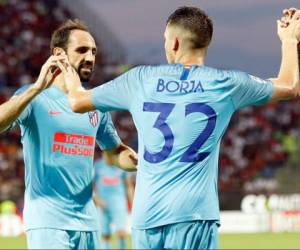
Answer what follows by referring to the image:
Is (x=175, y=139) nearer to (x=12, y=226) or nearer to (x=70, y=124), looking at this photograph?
(x=70, y=124)

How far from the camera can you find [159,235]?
414 cm

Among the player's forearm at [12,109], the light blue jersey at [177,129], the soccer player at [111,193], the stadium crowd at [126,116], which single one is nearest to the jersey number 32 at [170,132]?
the light blue jersey at [177,129]

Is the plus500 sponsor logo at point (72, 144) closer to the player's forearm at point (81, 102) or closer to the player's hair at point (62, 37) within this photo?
the player's hair at point (62, 37)

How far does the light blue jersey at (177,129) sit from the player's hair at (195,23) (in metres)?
0.13

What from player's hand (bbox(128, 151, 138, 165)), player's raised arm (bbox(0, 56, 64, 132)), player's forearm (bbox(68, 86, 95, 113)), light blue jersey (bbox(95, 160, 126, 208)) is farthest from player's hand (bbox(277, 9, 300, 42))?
light blue jersey (bbox(95, 160, 126, 208))

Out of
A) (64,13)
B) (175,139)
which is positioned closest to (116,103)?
(175,139)

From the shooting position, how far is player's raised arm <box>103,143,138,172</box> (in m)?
5.99

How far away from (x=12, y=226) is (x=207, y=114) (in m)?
18.8

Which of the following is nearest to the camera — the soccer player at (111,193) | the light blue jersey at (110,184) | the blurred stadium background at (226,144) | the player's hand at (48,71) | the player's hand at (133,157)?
the player's hand at (48,71)

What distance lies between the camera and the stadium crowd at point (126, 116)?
92.7 feet

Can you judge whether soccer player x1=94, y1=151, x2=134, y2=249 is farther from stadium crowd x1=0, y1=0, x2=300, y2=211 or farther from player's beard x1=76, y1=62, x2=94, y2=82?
stadium crowd x1=0, y1=0, x2=300, y2=211

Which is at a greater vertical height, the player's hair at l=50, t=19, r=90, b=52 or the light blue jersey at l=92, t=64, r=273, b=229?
the player's hair at l=50, t=19, r=90, b=52

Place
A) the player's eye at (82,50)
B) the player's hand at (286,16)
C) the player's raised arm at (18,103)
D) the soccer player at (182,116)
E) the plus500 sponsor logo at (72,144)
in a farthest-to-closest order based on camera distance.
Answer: the player's eye at (82,50)
the plus500 sponsor logo at (72,144)
the player's raised arm at (18,103)
the player's hand at (286,16)
the soccer player at (182,116)

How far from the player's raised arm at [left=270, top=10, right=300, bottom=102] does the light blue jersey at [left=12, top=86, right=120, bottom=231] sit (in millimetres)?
1904
